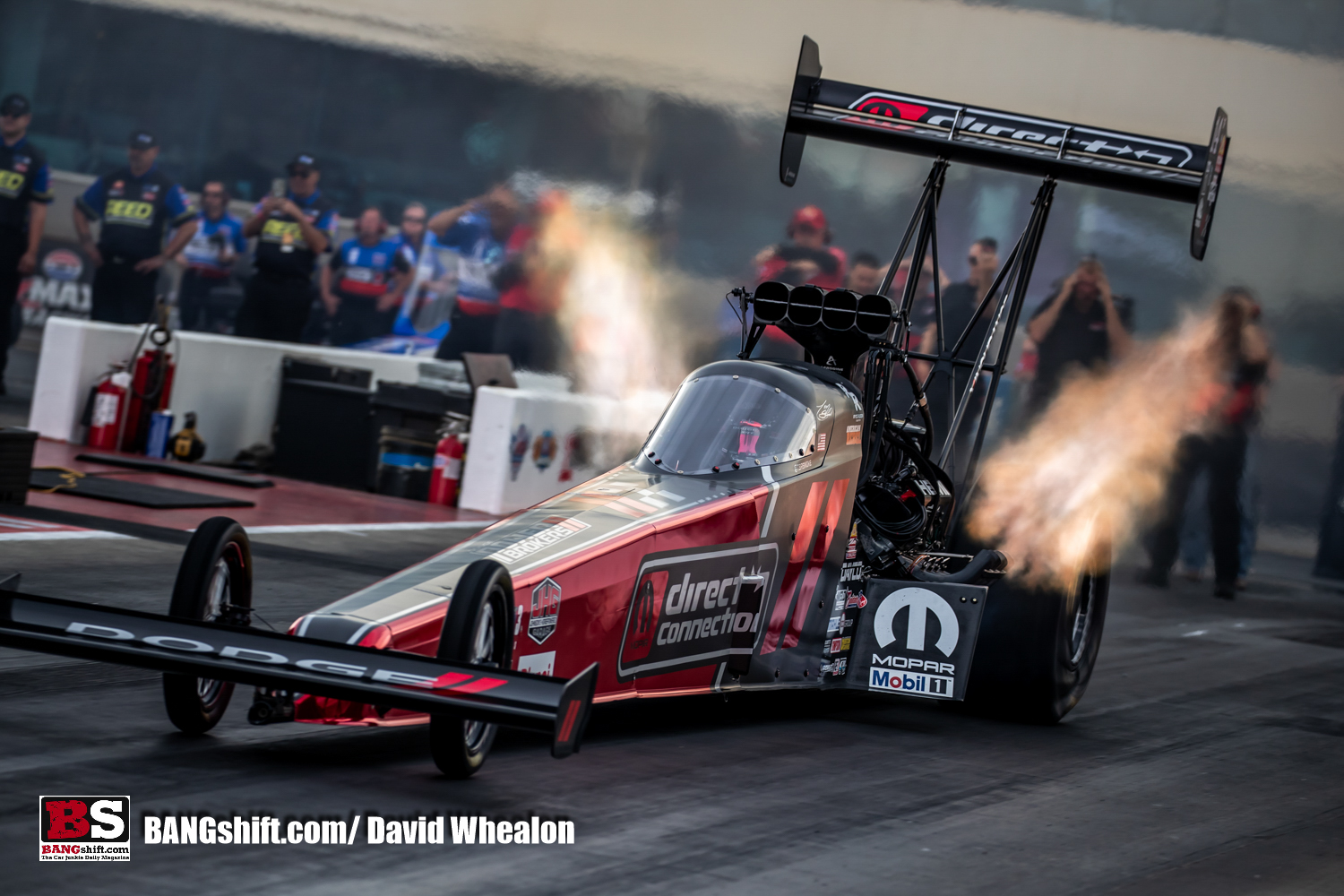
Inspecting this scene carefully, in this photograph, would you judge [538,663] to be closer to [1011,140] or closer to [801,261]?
[1011,140]

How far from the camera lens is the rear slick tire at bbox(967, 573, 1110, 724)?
7.39 m

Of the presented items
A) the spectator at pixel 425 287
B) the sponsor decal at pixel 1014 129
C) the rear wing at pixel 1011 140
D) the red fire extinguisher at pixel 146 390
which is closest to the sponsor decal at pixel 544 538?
the rear wing at pixel 1011 140

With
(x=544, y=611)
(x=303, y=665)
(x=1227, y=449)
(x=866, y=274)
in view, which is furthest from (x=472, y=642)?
(x=1227, y=449)

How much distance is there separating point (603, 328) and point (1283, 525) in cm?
783

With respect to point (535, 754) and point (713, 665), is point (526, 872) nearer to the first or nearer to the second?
point (535, 754)

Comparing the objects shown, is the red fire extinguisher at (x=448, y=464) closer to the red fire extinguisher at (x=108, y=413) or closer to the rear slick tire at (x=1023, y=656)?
the red fire extinguisher at (x=108, y=413)

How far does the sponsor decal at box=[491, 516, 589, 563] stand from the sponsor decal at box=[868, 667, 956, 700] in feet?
5.76

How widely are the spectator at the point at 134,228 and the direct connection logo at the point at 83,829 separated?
43.5 ft

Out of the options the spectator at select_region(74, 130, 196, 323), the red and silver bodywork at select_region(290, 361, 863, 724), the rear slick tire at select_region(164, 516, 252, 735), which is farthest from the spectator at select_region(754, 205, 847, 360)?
the rear slick tire at select_region(164, 516, 252, 735)

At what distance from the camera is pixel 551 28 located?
18469mm

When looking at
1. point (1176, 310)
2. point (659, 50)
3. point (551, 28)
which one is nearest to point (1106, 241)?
point (1176, 310)

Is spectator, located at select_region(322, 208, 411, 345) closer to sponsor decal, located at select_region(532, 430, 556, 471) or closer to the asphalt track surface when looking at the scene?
sponsor decal, located at select_region(532, 430, 556, 471)

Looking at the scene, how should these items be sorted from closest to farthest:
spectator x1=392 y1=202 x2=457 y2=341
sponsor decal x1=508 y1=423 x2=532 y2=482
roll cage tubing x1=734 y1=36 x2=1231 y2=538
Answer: roll cage tubing x1=734 y1=36 x2=1231 y2=538 < sponsor decal x1=508 y1=423 x2=532 y2=482 < spectator x1=392 y1=202 x2=457 y2=341

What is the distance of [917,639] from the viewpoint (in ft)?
22.2
